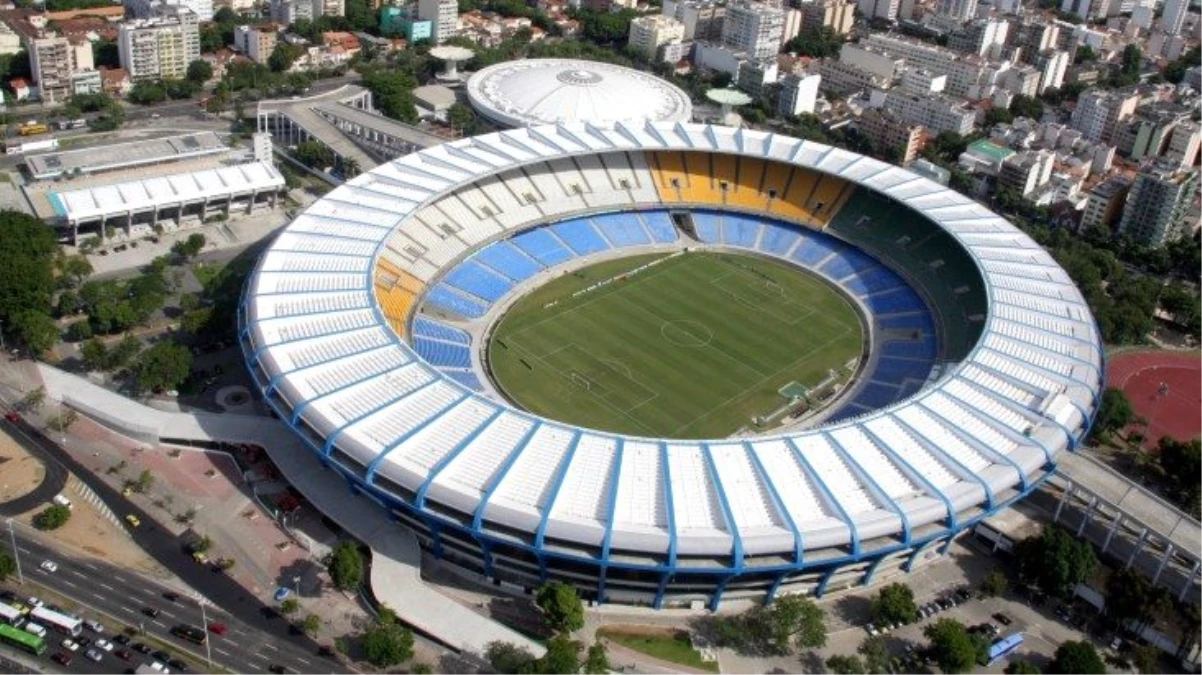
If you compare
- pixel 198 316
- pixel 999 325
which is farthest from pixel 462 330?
pixel 999 325

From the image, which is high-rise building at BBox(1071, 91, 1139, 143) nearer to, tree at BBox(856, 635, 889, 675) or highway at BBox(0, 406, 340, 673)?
tree at BBox(856, 635, 889, 675)

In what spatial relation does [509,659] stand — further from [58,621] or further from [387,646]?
[58,621]

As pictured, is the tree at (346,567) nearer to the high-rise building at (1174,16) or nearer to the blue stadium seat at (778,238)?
the blue stadium seat at (778,238)

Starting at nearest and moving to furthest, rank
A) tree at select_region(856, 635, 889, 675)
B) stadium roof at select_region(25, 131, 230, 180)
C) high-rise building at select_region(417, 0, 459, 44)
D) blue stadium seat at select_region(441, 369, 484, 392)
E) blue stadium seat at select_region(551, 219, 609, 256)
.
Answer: tree at select_region(856, 635, 889, 675) → blue stadium seat at select_region(441, 369, 484, 392) → blue stadium seat at select_region(551, 219, 609, 256) → stadium roof at select_region(25, 131, 230, 180) → high-rise building at select_region(417, 0, 459, 44)

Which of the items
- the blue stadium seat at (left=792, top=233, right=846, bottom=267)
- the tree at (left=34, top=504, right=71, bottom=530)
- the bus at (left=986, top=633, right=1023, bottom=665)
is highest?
the blue stadium seat at (left=792, top=233, right=846, bottom=267)

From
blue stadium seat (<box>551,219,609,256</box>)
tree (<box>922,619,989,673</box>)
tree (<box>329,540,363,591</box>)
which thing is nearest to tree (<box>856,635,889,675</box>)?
tree (<box>922,619,989,673</box>)

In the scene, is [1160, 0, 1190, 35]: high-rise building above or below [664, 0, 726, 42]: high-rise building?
above
